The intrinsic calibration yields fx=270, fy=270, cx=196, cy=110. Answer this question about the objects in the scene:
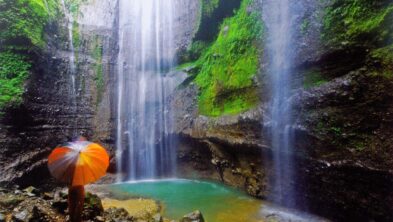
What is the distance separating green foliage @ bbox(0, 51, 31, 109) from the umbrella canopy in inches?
271

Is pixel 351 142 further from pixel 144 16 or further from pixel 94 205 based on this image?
pixel 144 16

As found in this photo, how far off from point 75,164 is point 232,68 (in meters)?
7.03

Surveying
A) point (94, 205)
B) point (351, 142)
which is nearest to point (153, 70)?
point (94, 205)

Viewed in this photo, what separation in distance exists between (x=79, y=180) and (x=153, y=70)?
1056 centimetres

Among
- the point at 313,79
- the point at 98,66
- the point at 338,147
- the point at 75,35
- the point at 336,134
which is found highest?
the point at 75,35

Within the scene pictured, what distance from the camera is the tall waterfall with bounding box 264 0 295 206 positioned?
688cm

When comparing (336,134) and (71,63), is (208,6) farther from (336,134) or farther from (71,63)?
(336,134)

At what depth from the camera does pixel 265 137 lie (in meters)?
7.53

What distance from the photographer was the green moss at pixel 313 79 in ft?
20.0

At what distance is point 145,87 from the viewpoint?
13.2 m

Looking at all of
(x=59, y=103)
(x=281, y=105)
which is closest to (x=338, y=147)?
(x=281, y=105)

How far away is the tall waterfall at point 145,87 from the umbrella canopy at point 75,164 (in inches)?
343

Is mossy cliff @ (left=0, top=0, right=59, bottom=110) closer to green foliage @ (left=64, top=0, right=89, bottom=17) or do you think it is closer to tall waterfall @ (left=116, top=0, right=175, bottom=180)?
green foliage @ (left=64, top=0, right=89, bottom=17)

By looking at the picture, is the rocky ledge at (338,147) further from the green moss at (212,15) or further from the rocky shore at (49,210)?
the green moss at (212,15)
